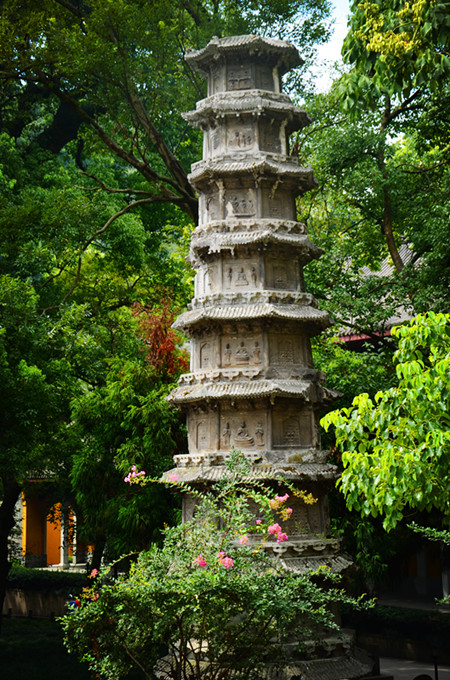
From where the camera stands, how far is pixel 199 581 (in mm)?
8570

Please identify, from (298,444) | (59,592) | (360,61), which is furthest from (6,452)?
(59,592)

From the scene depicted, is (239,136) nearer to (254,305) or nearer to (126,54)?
(254,305)

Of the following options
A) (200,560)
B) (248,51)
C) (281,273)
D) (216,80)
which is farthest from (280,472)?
(248,51)

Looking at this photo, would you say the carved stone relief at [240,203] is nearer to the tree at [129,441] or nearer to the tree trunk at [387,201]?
the tree trunk at [387,201]

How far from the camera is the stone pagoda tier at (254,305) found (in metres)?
15.2

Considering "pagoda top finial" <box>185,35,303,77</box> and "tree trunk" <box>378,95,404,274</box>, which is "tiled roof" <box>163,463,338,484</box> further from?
"pagoda top finial" <box>185,35,303,77</box>

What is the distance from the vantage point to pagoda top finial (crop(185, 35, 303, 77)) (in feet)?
56.0

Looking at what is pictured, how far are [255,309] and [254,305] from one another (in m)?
0.21

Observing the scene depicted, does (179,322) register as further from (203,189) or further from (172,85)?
(172,85)

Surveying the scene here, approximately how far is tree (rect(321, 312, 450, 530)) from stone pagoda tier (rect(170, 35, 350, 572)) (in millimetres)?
5016

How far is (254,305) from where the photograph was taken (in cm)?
1579

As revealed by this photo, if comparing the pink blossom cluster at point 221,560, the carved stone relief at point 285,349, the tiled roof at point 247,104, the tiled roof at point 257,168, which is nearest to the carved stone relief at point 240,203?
the tiled roof at point 257,168

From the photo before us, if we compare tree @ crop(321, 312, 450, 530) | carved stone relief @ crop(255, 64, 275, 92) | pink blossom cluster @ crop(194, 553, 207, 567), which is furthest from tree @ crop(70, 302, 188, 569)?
tree @ crop(321, 312, 450, 530)

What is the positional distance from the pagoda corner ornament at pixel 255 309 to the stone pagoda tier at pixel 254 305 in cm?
3
